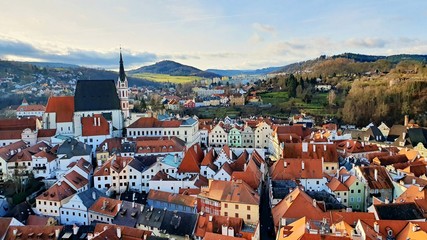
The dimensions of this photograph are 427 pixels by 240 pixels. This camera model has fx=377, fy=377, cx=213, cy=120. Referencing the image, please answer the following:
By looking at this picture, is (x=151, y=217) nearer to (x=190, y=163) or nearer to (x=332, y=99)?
(x=190, y=163)

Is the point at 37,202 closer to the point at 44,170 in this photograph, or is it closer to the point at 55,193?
the point at 55,193

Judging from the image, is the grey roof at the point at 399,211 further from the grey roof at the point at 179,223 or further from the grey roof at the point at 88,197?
the grey roof at the point at 88,197

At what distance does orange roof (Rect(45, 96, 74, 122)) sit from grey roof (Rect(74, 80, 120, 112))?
135 centimetres

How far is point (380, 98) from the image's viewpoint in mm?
79812

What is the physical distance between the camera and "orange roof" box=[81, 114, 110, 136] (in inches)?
2082

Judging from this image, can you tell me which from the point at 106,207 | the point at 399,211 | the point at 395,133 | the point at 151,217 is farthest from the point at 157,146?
the point at 395,133

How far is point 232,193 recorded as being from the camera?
32.7 m

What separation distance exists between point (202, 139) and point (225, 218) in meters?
34.1

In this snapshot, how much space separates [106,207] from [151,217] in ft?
18.0

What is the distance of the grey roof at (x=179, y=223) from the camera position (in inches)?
1174

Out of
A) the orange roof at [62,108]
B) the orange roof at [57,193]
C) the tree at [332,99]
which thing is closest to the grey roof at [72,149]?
the orange roof at [57,193]

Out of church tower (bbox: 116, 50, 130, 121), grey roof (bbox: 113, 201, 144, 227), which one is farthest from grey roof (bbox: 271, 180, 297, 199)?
church tower (bbox: 116, 50, 130, 121)

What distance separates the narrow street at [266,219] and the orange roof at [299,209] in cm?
113

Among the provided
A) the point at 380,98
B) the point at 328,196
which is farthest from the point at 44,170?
the point at 380,98
